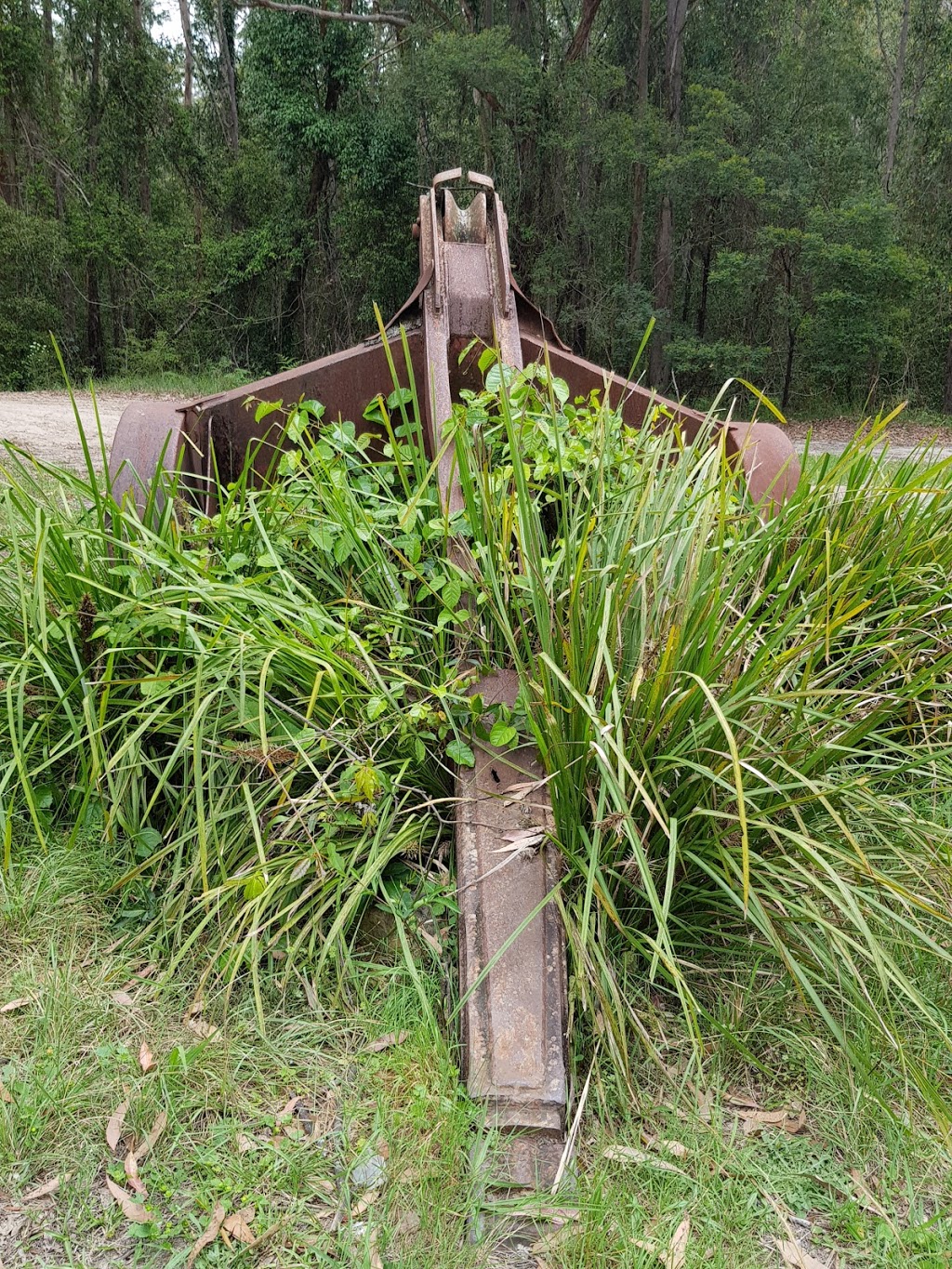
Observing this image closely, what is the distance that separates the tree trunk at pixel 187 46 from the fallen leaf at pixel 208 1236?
2578 centimetres

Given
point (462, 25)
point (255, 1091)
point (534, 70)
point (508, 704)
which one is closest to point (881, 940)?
point (508, 704)

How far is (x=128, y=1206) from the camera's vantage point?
1.84 m

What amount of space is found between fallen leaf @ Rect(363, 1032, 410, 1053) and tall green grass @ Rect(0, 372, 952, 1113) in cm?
25

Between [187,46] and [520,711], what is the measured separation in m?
26.2

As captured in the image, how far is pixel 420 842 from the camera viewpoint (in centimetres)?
260

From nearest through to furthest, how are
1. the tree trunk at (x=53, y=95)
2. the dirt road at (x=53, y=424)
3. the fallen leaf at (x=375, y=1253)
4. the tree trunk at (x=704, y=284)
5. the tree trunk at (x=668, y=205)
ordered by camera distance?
1. the fallen leaf at (x=375, y=1253)
2. the dirt road at (x=53, y=424)
3. the tree trunk at (x=668, y=205)
4. the tree trunk at (x=704, y=284)
5. the tree trunk at (x=53, y=95)

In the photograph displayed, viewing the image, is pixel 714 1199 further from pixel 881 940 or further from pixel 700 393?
pixel 700 393

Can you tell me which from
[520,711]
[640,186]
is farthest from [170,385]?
[520,711]

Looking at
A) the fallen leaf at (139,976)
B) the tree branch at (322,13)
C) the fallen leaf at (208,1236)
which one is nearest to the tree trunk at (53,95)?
the tree branch at (322,13)

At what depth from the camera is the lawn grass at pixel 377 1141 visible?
180cm

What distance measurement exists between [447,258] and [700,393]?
17245 millimetres

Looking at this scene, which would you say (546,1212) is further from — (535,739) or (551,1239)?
(535,739)

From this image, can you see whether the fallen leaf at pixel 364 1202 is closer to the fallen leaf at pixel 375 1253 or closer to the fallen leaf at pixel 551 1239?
the fallen leaf at pixel 375 1253

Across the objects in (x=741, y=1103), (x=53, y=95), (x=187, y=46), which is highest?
(x=187, y=46)
